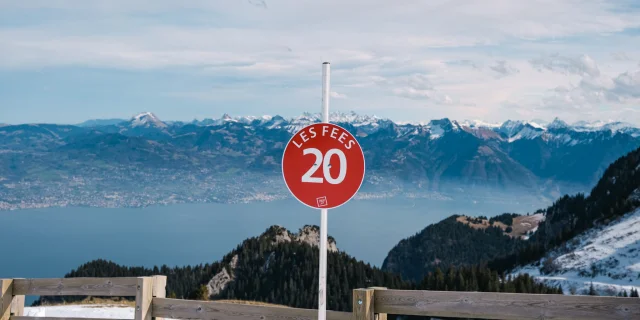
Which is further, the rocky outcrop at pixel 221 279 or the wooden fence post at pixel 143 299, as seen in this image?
the rocky outcrop at pixel 221 279

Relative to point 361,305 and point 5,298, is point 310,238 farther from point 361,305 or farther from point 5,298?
point 361,305

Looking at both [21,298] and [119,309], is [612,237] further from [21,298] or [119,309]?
[21,298]

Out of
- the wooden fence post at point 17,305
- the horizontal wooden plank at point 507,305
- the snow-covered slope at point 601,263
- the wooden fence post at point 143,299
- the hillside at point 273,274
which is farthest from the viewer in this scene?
the hillside at point 273,274

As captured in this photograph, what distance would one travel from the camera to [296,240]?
15962 cm

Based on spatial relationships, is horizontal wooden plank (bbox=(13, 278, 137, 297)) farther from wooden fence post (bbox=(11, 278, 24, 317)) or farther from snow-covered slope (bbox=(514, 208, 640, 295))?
snow-covered slope (bbox=(514, 208, 640, 295))

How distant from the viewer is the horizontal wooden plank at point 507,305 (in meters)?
7.79

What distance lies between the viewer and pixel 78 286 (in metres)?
11.2

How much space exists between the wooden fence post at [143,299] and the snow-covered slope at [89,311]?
10373mm

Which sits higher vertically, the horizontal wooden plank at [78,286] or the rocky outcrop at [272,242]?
the rocky outcrop at [272,242]

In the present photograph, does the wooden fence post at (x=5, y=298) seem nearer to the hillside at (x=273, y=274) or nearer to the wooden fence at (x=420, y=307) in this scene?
the wooden fence at (x=420, y=307)

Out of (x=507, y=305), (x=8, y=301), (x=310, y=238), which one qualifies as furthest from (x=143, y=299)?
(x=310, y=238)

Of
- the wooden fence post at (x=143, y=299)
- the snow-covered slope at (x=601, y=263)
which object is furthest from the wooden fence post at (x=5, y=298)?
the snow-covered slope at (x=601, y=263)

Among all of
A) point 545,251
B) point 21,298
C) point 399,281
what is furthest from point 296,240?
point 21,298

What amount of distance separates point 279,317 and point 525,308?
306cm
